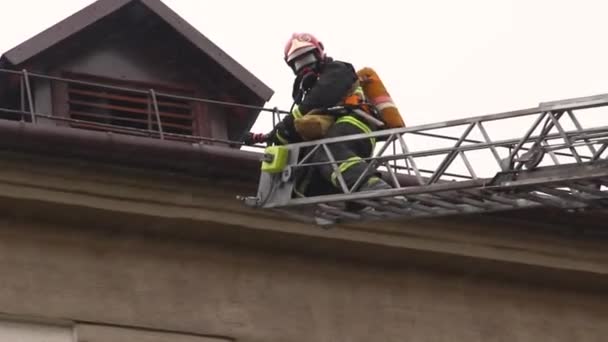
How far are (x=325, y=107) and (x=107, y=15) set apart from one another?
3580 millimetres

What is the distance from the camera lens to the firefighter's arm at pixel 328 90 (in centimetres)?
1284

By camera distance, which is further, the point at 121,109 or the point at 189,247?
the point at 121,109

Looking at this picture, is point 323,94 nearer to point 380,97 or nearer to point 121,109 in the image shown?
point 380,97

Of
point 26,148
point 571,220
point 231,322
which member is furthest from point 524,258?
point 26,148

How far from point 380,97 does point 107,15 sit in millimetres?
3504

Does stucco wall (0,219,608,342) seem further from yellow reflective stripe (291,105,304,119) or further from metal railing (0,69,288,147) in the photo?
yellow reflective stripe (291,105,304,119)

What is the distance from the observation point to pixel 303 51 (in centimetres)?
1313

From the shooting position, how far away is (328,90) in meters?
12.9

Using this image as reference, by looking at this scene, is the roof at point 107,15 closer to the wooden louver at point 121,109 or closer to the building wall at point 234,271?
the wooden louver at point 121,109

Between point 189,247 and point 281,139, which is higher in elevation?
point 281,139

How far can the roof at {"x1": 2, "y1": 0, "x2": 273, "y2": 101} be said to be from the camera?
50.4 ft

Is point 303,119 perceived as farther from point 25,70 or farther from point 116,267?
point 25,70

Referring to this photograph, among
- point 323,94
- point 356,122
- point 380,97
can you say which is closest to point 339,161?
point 356,122

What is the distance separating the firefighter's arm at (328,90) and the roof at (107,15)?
3137 mm
